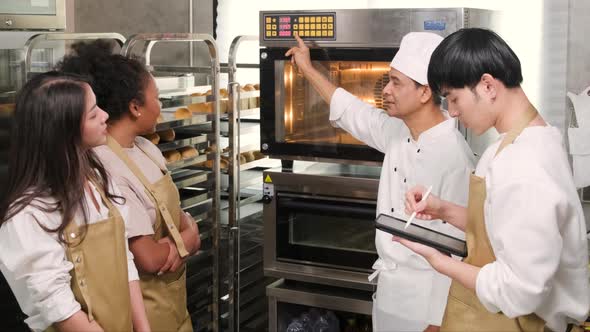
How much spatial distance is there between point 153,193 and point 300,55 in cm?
77

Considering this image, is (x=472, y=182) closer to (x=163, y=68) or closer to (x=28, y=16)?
(x=163, y=68)

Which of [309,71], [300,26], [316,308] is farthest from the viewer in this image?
[316,308]

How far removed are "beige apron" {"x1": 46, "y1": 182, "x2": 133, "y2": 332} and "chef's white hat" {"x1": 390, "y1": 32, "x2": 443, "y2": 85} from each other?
983 mm

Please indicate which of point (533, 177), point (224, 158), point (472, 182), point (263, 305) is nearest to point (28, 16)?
point (224, 158)

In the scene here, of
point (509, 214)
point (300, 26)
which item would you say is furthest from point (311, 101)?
point (509, 214)

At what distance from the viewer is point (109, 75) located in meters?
2.65

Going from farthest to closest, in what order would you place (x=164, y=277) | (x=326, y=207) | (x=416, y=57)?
(x=326, y=207), (x=164, y=277), (x=416, y=57)

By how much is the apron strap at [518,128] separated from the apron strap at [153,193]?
1213 millimetres

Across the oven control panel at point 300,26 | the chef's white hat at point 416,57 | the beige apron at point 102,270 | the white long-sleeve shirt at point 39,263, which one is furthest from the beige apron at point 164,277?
the chef's white hat at point 416,57

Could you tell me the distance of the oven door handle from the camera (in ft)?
10.5

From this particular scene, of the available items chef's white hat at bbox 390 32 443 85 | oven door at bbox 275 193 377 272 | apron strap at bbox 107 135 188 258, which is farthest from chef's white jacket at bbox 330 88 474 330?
apron strap at bbox 107 135 188 258

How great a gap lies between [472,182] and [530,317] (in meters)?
0.34

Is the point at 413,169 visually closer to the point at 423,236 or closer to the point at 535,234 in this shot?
the point at 423,236

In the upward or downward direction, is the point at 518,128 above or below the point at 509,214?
above
